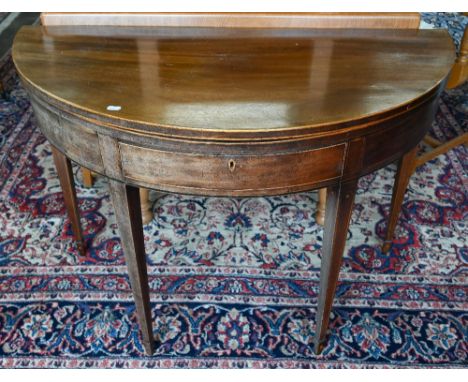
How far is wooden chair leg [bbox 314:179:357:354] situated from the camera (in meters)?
0.97

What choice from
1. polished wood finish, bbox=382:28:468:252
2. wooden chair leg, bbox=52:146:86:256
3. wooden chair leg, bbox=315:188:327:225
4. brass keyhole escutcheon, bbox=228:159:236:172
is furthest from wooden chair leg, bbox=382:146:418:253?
wooden chair leg, bbox=52:146:86:256

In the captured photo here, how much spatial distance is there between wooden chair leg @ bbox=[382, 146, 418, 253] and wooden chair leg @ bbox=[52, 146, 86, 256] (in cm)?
94

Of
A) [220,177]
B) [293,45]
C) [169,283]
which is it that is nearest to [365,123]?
[220,177]

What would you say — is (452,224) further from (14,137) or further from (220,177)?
(14,137)

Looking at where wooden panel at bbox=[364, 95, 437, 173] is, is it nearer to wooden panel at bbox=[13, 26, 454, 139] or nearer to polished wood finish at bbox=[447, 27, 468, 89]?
wooden panel at bbox=[13, 26, 454, 139]

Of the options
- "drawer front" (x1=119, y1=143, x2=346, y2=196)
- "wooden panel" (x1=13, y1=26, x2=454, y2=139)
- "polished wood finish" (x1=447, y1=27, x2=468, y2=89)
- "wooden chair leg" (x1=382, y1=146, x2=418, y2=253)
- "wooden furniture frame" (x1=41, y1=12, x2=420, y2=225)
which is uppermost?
"wooden furniture frame" (x1=41, y1=12, x2=420, y2=225)

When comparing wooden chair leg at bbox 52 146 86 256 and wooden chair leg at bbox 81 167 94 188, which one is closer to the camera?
wooden chair leg at bbox 52 146 86 256

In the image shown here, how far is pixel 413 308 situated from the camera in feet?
4.70

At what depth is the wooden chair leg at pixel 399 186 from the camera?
4.51 feet

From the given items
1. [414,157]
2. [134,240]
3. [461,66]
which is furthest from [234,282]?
[461,66]

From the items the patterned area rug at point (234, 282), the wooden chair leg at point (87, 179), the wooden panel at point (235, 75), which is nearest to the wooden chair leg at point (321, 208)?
the patterned area rug at point (234, 282)

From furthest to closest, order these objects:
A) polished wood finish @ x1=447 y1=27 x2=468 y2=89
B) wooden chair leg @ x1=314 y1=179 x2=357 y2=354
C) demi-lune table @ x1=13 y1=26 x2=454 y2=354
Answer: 1. polished wood finish @ x1=447 y1=27 x2=468 y2=89
2. wooden chair leg @ x1=314 y1=179 x2=357 y2=354
3. demi-lune table @ x1=13 y1=26 x2=454 y2=354

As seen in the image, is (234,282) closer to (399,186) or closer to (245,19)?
(399,186)

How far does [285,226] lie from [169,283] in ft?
1.55
